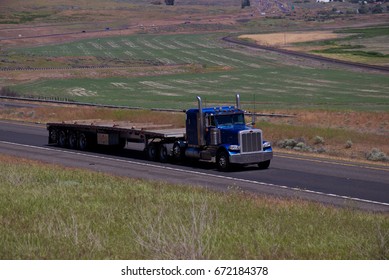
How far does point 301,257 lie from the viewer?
13523 mm

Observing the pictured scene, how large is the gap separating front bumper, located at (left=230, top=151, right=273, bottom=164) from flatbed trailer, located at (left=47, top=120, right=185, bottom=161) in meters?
4.13

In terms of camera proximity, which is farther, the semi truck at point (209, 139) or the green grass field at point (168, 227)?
the semi truck at point (209, 139)

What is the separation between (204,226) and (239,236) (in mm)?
681

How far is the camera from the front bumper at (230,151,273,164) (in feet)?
112

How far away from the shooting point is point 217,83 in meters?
96.4

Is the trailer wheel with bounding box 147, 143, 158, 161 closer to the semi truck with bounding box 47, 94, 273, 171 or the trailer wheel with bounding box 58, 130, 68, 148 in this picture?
the semi truck with bounding box 47, 94, 273, 171

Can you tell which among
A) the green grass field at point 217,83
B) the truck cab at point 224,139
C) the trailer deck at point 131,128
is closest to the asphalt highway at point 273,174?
the truck cab at point 224,139

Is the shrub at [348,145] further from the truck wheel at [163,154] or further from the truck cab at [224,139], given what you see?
the truck wheel at [163,154]

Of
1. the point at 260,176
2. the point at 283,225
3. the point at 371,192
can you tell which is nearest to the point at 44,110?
the point at 260,176

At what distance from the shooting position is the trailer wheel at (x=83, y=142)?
43.1 m

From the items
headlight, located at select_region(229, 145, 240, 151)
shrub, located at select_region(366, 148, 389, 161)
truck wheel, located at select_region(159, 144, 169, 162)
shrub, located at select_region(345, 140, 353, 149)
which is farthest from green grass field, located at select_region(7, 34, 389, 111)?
headlight, located at select_region(229, 145, 240, 151)

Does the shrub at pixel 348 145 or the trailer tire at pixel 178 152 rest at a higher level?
the trailer tire at pixel 178 152

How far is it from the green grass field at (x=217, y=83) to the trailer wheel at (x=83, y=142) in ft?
90.4

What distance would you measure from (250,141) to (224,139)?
117 centimetres
